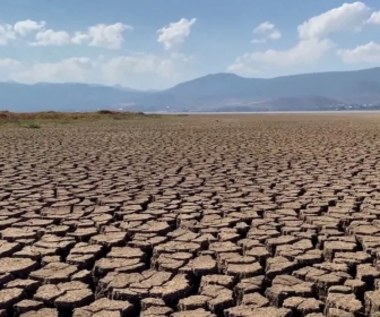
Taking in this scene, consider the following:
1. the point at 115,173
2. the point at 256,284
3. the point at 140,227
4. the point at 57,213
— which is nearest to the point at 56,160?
A: the point at 115,173

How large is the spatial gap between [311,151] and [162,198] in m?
5.56

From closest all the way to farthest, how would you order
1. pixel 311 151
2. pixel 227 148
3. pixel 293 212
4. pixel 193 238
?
1. pixel 193 238
2. pixel 293 212
3. pixel 311 151
4. pixel 227 148

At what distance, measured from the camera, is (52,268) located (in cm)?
308

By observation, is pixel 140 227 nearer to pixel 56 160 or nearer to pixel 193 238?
pixel 193 238

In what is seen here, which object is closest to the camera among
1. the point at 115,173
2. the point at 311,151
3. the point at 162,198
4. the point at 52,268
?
the point at 52,268

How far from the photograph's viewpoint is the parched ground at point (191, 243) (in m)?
2.62

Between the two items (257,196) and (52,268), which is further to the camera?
(257,196)

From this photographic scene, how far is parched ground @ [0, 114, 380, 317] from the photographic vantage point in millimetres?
2619

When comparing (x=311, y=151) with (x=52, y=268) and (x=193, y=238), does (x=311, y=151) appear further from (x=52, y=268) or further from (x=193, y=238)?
(x=52, y=268)

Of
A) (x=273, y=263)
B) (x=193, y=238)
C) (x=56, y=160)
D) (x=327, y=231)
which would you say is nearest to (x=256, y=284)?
(x=273, y=263)

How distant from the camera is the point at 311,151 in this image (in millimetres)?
10195

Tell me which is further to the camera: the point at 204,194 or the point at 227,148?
the point at 227,148

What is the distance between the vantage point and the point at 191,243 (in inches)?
142

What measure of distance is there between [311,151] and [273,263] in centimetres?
731
